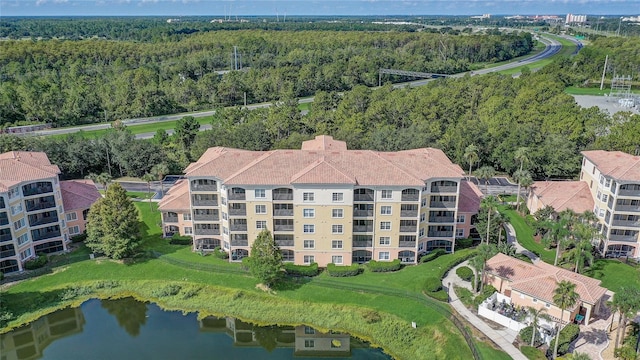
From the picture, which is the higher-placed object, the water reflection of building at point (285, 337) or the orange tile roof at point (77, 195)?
the orange tile roof at point (77, 195)

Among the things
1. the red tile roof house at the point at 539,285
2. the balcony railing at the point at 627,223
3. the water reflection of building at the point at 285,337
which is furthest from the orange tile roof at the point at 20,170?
the balcony railing at the point at 627,223

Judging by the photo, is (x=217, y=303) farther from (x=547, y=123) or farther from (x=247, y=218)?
(x=547, y=123)

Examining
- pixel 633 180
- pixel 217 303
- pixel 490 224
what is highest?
pixel 633 180

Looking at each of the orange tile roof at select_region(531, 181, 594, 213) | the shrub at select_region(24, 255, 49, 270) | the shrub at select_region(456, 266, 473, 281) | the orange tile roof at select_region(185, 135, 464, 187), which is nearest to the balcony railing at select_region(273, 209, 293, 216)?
the orange tile roof at select_region(185, 135, 464, 187)

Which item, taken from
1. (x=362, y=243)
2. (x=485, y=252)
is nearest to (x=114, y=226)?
(x=362, y=243)

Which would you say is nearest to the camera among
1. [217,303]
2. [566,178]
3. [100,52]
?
[217,303]

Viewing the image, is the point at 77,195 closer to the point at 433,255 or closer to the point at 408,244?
the point at 408,244

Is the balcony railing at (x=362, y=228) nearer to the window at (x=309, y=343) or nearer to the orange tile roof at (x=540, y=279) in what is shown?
the orange tile roof at (x=540, y=279)

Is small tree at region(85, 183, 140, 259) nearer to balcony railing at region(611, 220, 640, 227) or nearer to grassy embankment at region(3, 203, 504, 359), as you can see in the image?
grassy embankment at region(3, 203, 504, 359)

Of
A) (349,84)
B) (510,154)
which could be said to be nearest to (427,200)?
(510,154)
